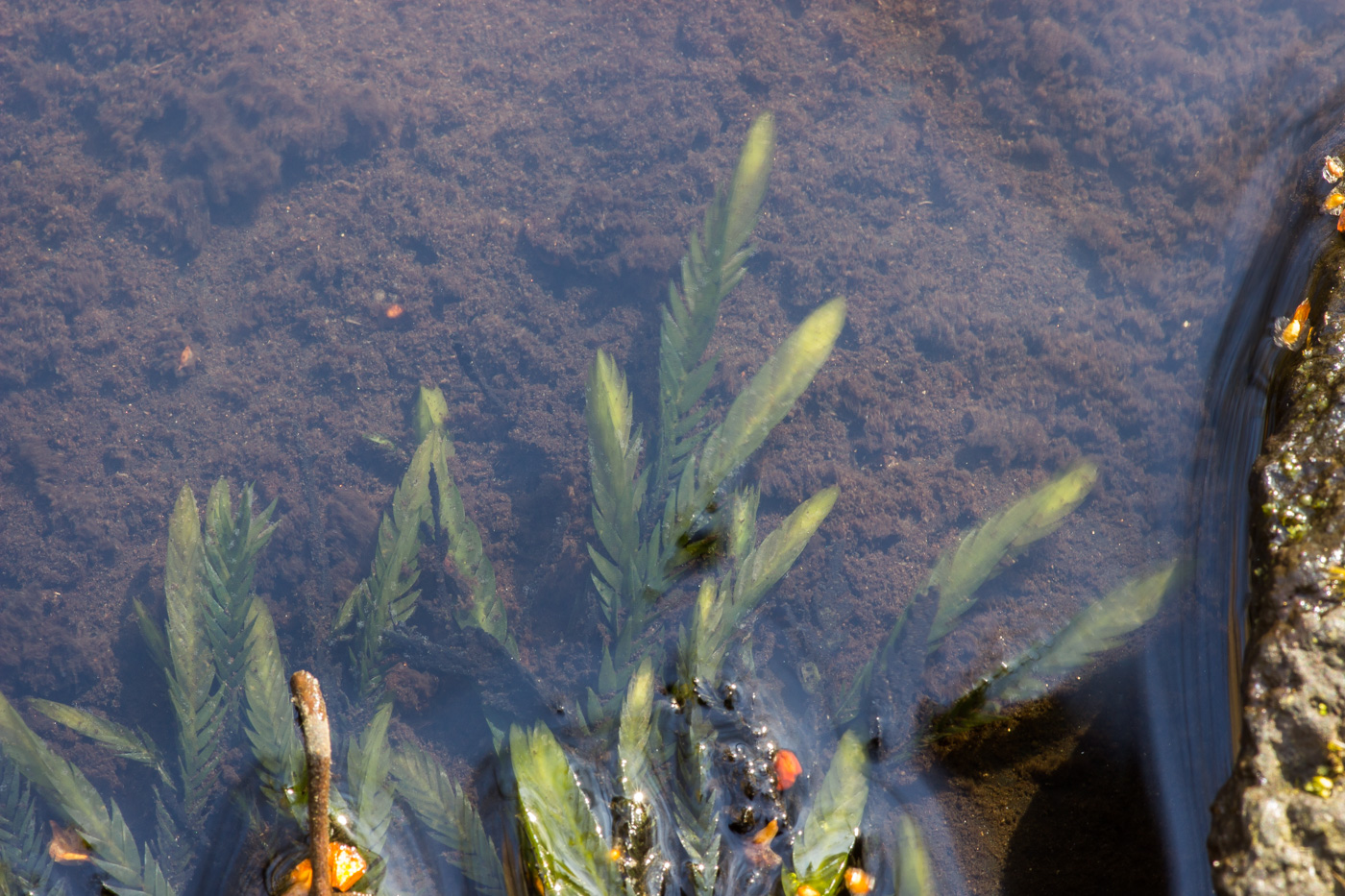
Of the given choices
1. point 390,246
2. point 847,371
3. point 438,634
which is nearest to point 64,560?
point 438,634

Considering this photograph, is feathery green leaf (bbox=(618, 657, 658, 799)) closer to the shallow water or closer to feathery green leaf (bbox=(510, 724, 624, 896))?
feathery green leaf (bbox=(510, 724, 624, 896))

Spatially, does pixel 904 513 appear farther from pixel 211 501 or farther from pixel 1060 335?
pixel 211 501

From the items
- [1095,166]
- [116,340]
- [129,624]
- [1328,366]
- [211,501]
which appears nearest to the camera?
[1328,366]

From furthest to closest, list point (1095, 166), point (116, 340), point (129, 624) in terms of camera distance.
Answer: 1. point (116, 340)
2. point (1095, 166)
3. point (129, 624)

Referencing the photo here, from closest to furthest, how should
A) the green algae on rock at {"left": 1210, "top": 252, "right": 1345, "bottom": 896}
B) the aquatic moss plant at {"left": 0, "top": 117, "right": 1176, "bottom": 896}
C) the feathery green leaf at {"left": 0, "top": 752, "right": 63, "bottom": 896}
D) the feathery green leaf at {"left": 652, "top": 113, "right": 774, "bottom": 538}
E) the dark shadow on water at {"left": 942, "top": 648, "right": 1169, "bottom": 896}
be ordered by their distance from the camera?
1. the green algae on rock at {"left": 1210, "top": 252, "right": 1345, "bottom": 896}
2. the dark shadow on water at {"left": 942, "top": 648, "right": 1169, "bottom": 896}
3. the aquatic moss plant at {"left": 0, "top": 117, "right": 1176, "bottom": 896}
4. the feathery green leaf at {"left": 0, "top": 752, "right": 63, "bottom": 896}
5. the feathery green leaf at {"left": 652, "top": 113, "right": 774, "bottom": 538}

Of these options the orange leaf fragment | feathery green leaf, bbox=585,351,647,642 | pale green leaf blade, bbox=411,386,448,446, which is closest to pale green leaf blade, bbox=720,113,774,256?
feathery green leaf, bbox=585,351,647,642

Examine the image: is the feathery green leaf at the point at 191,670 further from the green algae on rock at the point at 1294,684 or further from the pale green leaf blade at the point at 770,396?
the green algae on rock at the point at 1294,684

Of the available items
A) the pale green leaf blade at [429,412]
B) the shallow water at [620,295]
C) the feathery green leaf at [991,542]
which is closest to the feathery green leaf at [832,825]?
the shallow water at [620,295]
